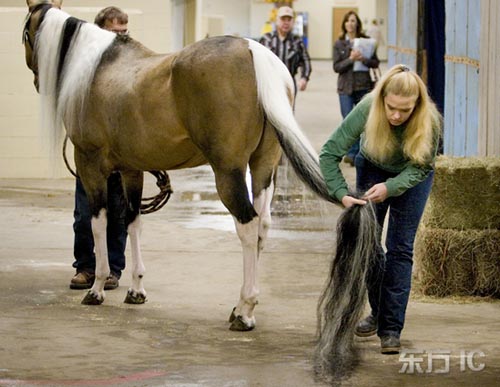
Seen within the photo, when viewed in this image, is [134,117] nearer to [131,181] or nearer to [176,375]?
[131,181]

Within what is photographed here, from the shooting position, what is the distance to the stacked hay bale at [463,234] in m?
7.79

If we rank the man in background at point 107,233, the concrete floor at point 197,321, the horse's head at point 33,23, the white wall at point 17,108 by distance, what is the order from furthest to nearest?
1. the white wall at point 17,108
2. the man in background at point 107,233
3. the horse's head at point 33,23
4. the concrete floor at point 197,321

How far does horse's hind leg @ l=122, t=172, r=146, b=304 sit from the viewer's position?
7797mm

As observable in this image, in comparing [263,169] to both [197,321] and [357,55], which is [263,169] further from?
[357,55]

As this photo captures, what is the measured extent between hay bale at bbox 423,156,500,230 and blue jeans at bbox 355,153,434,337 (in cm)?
142

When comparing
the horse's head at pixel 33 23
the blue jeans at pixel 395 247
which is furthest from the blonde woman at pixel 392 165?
the horse's head at pixel 33 23

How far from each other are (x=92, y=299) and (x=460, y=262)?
244cm

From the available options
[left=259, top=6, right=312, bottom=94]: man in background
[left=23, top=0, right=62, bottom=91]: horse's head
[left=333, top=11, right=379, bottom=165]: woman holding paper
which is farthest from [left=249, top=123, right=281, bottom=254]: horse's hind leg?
[left=333, top=11, right=379, bottom=165]: woman holding paper

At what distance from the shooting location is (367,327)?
22.1ft

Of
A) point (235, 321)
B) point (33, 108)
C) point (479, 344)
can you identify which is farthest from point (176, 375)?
point (33, 108)

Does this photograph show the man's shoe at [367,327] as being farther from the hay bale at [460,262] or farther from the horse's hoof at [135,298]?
the horse's hoof at [135,298]

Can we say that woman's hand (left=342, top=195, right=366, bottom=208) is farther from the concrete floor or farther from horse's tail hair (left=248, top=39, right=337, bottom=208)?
the concrete floor

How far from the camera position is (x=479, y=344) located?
21.6 ft

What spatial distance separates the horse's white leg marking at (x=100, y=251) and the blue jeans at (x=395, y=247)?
2.08 m
